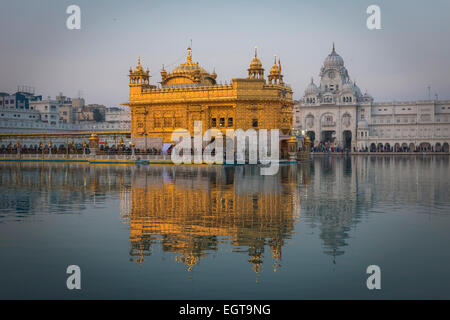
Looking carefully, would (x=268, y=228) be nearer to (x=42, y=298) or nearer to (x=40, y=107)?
(x=42, y=298)

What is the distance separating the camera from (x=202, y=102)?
168 ft

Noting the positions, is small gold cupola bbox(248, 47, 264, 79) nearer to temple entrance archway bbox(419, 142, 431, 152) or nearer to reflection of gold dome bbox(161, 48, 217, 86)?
reflection of gold dome bbox(161, 48, 217, 86)

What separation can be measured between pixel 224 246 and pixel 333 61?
111 meters

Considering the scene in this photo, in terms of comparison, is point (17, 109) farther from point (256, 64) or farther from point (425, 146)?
point (425, 146)

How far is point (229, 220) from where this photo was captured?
12.7m

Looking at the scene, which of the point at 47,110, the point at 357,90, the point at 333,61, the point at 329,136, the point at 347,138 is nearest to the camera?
the point at 47,110

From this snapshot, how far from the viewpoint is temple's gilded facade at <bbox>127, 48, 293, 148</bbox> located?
4975 centimetres

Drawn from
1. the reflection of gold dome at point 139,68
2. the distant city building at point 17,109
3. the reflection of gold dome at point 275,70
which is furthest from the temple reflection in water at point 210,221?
the distant city building at point 17,109

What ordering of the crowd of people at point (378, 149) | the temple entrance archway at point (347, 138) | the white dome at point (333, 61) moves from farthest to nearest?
the white dome at point (333, 61)
the temple entrance archway at point (347, 138)
the crowd of people at point (378, 149)

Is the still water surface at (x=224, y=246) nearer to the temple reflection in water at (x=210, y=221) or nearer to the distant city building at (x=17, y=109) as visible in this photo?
the temple reflection in water at (x=210, y=221)

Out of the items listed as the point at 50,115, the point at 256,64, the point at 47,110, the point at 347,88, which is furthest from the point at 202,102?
the point at 347,88

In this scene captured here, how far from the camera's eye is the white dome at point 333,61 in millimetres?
114375

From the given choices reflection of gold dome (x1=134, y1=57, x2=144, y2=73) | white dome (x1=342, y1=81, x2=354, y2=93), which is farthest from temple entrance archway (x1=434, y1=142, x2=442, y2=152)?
reflection of gold dome (x1=134, y1=57, x2=144, y2=73)

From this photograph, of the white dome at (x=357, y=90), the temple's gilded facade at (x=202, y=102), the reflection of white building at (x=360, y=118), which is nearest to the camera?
the temple's gilded facade at (x=202, y=102)
